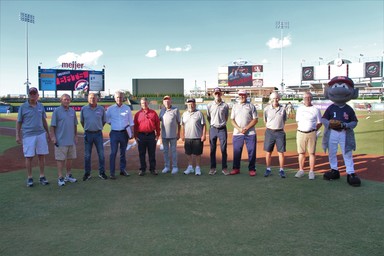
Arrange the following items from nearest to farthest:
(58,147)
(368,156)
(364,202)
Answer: (364,202) → (58,147) → (368,156)

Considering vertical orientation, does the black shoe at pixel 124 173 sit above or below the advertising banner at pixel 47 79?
below

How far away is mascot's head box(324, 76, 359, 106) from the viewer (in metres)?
5.84

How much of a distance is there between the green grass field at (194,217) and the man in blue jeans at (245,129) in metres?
0.48

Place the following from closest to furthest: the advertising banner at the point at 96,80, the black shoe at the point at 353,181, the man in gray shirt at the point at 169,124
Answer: the black shoe at the point at 353,181 → the man in gray shirt at the point at 169,124 → the advertising banner at the point at 96,80

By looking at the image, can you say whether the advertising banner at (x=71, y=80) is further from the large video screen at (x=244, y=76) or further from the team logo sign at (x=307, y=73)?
the team logo sign at (x=307, y=73)

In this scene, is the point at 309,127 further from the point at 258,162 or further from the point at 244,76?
the point at 244,76

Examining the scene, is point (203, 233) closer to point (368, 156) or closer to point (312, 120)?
point (312, 120)

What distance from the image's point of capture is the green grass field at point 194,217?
3.09m

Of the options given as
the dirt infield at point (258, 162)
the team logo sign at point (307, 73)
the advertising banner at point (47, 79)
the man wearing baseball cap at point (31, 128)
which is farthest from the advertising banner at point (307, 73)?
the man wearing baseball cap at point (31, 128)

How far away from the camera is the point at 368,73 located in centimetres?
6862

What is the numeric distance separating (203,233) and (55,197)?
2715mm

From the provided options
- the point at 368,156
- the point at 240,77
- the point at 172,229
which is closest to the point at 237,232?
the point at 172,229

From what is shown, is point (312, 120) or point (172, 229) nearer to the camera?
point (172, 229)

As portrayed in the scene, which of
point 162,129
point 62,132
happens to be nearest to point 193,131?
point 162,129
